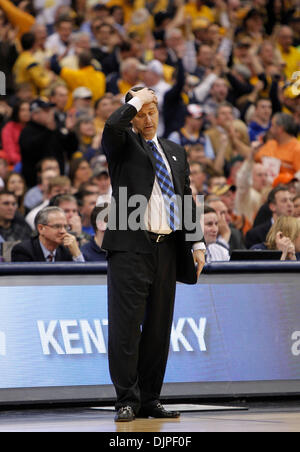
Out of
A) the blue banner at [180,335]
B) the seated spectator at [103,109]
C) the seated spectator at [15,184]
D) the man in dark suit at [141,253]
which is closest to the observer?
the man in dark suit at [141,253]

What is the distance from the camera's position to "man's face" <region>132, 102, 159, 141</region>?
22.4 feet

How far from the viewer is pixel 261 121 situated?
601 inches

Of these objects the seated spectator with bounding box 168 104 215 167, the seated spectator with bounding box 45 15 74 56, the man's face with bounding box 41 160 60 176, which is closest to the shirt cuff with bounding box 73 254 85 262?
the man's face with bounding box 41 160 60 176

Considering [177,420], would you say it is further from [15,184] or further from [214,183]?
[214,183]

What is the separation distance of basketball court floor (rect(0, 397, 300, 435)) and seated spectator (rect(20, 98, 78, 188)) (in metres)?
6.05

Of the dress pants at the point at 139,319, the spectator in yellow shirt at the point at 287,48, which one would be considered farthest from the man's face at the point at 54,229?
the spectator in yellow shirt at the point at 287,48

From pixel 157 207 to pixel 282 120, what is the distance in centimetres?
656

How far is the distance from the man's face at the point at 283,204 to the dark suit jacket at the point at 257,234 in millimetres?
177

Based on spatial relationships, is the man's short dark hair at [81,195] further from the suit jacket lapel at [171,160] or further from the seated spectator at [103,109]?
the suit jacket lapel at [171,160]

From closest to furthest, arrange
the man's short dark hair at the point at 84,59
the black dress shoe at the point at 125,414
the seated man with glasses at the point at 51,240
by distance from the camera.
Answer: the black dress shoe at the point at 125,414 < the seated man with glasses at the point at 51,240 < the man's short dark hair at the point at 84,59

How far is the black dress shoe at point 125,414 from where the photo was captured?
653 centimetres
